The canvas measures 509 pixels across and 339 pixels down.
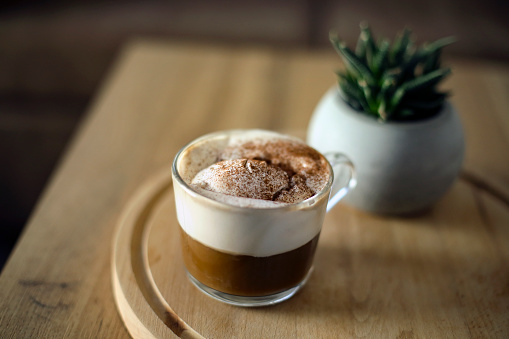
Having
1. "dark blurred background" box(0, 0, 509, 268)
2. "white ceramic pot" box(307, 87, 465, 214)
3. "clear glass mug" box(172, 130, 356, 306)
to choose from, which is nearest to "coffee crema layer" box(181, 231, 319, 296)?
"clear glass mug" box(172, 130, 356, 306)

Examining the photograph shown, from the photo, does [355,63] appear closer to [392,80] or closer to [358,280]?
[392,80]

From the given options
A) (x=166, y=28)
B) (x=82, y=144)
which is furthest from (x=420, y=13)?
(x=82, y=144)

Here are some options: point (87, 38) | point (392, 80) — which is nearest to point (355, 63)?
point (392, 80)

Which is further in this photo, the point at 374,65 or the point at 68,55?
the point at 68,55

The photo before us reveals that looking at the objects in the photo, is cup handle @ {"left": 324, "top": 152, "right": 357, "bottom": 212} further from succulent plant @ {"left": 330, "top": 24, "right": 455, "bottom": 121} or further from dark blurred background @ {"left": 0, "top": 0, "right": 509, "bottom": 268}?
dark blurred background @ {"left": 0, "top": 0, "right": 509, "bottom": 268}

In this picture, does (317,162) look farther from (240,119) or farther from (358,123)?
(240,119)

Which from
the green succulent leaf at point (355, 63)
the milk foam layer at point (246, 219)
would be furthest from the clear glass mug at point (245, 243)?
the green succulent leaf at point (355, 63)

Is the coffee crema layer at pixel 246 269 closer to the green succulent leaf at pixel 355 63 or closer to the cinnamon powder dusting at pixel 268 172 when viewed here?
the cinnamon powder dusting at pixel 268 172
